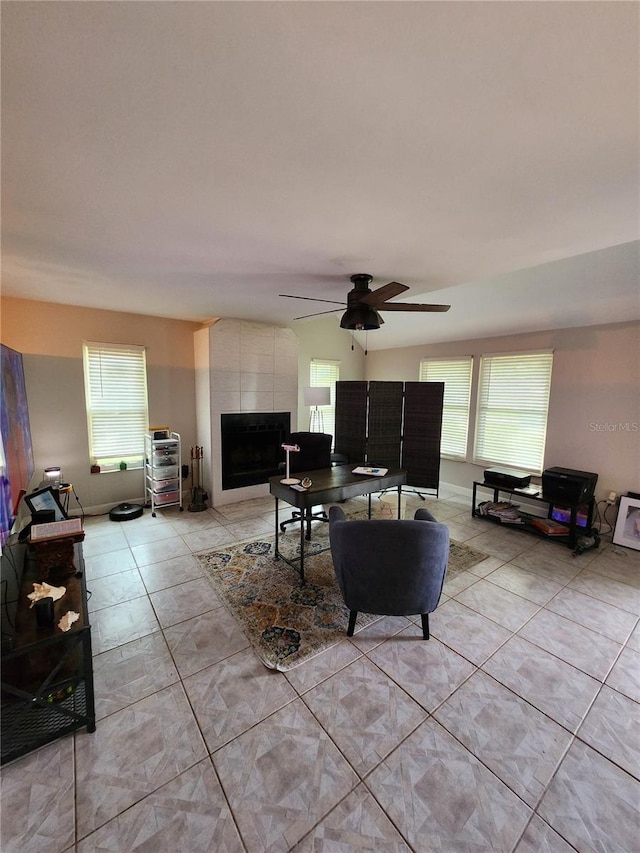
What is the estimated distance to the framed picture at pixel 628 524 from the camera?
Result: 3.54 metres

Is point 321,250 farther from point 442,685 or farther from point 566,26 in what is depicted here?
point 442,685

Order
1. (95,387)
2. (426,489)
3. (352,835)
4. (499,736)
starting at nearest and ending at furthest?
(352,835) < (499,736) < (95,387) < (426,489)

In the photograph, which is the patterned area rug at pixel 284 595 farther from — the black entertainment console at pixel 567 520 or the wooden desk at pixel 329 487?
the black entertainment console at pixel 567 520

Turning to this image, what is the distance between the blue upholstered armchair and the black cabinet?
1408 millimetres

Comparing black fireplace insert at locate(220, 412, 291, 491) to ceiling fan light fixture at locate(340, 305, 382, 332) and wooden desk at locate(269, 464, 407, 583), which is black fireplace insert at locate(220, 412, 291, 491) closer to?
wooden desk at locate(269, 464, 407, 583)

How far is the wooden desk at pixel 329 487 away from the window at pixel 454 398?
231cm

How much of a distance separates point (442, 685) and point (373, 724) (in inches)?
19.2

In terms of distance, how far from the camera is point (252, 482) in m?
4.98

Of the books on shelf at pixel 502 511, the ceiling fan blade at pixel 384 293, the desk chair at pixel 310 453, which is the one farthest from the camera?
the desk chair at pixel 310 453

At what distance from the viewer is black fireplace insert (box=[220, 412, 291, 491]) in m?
4.71

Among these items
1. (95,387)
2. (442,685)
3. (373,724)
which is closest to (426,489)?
(442,685)

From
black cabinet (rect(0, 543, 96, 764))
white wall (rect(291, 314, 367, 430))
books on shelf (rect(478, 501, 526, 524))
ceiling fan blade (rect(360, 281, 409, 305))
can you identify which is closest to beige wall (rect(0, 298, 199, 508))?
white wall (rect(291, 314, 367, 430))

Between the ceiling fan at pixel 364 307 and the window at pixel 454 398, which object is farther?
the window at pixel 454 398

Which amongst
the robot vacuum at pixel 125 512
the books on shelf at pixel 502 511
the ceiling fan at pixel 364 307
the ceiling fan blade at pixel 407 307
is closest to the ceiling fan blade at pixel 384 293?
the ceiling fan at pixel 364 307
